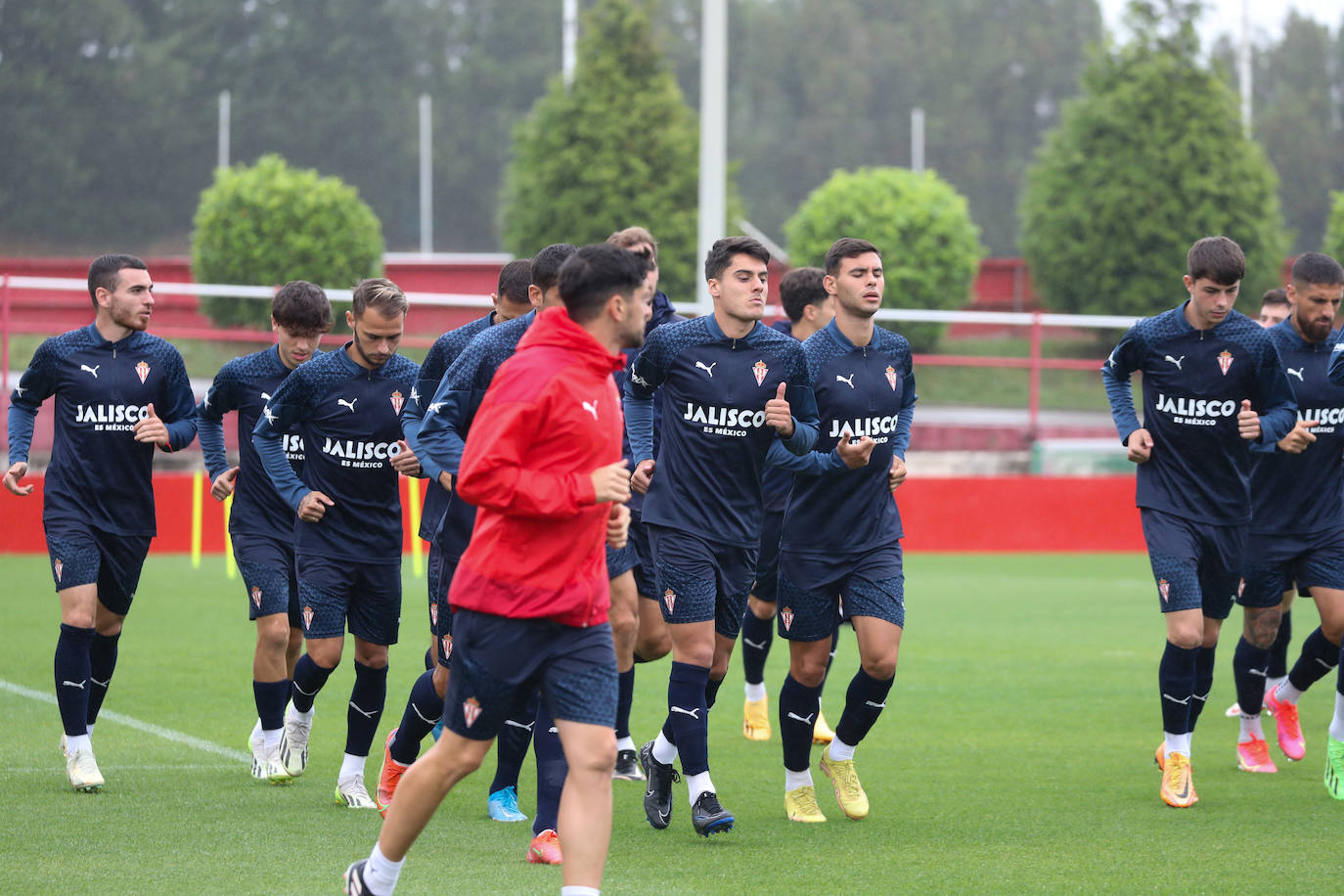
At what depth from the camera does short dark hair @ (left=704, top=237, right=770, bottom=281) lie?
659 centimetres

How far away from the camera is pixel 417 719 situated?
6652 mm

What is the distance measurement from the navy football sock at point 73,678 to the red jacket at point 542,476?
3143mm

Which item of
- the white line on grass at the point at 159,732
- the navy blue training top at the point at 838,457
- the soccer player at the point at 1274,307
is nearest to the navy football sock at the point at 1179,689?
the navy blue training top at the point at 838,457

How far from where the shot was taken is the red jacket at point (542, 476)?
4500 mm

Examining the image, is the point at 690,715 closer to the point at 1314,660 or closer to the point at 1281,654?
the point at 1314,660

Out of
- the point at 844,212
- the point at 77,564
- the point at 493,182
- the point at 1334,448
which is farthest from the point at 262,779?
the point at 493,182

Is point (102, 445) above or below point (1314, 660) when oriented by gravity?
above

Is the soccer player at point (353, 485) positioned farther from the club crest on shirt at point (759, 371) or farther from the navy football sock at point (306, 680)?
the club crest on shirt at point (759, 371)

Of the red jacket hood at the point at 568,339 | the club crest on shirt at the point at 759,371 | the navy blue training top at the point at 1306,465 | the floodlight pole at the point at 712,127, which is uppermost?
the floodlight pole at the point at 712,127

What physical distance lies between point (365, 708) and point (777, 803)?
1830mm

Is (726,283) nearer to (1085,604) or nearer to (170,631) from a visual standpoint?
(170,631)

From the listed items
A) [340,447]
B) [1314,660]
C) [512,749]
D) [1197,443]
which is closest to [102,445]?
[340,447]

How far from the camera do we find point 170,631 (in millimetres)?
12391

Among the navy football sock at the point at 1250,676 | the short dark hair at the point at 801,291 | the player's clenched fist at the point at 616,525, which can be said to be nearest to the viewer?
the player's clenched fist at the point at 616,525
